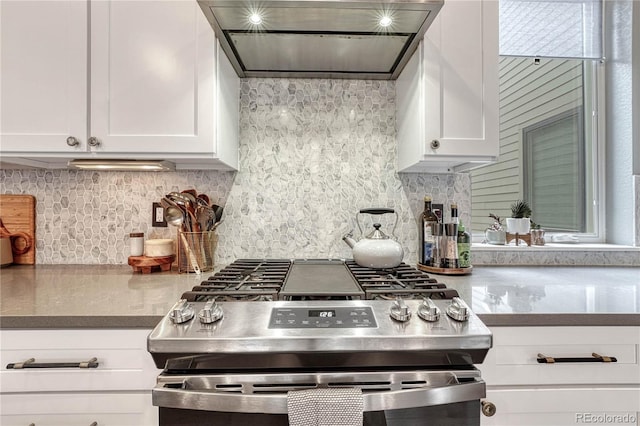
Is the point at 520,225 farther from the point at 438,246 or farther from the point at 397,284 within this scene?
the point at 397,284

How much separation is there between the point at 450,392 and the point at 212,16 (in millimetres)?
1345

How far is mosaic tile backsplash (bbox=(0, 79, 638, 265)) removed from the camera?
64.3 inches

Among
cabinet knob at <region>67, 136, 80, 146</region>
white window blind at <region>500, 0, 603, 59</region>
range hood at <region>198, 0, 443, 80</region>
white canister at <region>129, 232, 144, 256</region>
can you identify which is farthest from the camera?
white window blind at <region>500, 0, 603, 59</region>

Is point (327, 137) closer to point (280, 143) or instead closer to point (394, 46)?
point (280, 143)

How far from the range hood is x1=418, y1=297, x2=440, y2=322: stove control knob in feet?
3.16

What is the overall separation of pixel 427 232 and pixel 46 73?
163 centimetres

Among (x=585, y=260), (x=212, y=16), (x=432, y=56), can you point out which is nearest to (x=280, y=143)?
(x=212, y=16)

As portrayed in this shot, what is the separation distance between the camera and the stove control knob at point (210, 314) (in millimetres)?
846

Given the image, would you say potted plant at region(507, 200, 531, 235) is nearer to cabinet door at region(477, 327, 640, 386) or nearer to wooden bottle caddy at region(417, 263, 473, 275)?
wooden bottle caddy at region(417, 263, 473, 275)

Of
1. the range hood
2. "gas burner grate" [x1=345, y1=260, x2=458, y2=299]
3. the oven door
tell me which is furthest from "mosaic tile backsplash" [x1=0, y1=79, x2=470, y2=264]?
the oven door

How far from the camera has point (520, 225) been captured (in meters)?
1.76

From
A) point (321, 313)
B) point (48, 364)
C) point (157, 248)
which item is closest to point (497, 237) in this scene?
point (321, 313)

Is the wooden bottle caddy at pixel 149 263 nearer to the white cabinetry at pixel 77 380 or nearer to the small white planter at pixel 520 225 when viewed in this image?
the white cabinetry at pixel 77 380

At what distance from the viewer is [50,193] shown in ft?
5.31
